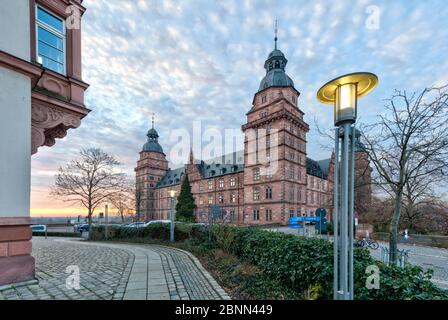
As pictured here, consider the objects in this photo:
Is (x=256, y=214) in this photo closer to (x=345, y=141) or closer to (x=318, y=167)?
(x=318, y=167)

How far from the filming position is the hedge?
327 centimetres

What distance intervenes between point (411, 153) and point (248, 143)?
3629 cm

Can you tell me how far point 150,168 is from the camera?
7312cm

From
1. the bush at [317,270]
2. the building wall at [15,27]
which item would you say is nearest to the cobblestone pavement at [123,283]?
the bush at [317,270]

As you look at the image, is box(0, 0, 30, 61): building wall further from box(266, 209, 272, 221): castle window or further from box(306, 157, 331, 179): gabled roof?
box(306, 157, 331, 179): gabled roof

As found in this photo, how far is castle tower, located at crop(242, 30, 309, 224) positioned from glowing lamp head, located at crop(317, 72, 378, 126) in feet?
118

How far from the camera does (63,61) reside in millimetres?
7547

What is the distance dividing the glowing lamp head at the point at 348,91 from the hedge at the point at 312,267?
2.51 m

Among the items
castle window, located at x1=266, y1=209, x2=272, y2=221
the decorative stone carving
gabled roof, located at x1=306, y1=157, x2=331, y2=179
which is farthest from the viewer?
gabled roof, located at x1=306, y1=157, x2=331, y2=179

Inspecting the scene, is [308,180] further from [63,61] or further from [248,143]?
[63,61]

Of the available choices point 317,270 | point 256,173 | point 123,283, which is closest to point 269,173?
point 256,173

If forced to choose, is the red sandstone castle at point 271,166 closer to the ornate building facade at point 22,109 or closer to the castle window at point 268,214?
the castle window at point 268,214

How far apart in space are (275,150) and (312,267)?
119 ft

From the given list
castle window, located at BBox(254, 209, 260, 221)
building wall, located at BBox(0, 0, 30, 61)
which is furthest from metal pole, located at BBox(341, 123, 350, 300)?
castle window, located at BBox(254, 209, 260, 221)
